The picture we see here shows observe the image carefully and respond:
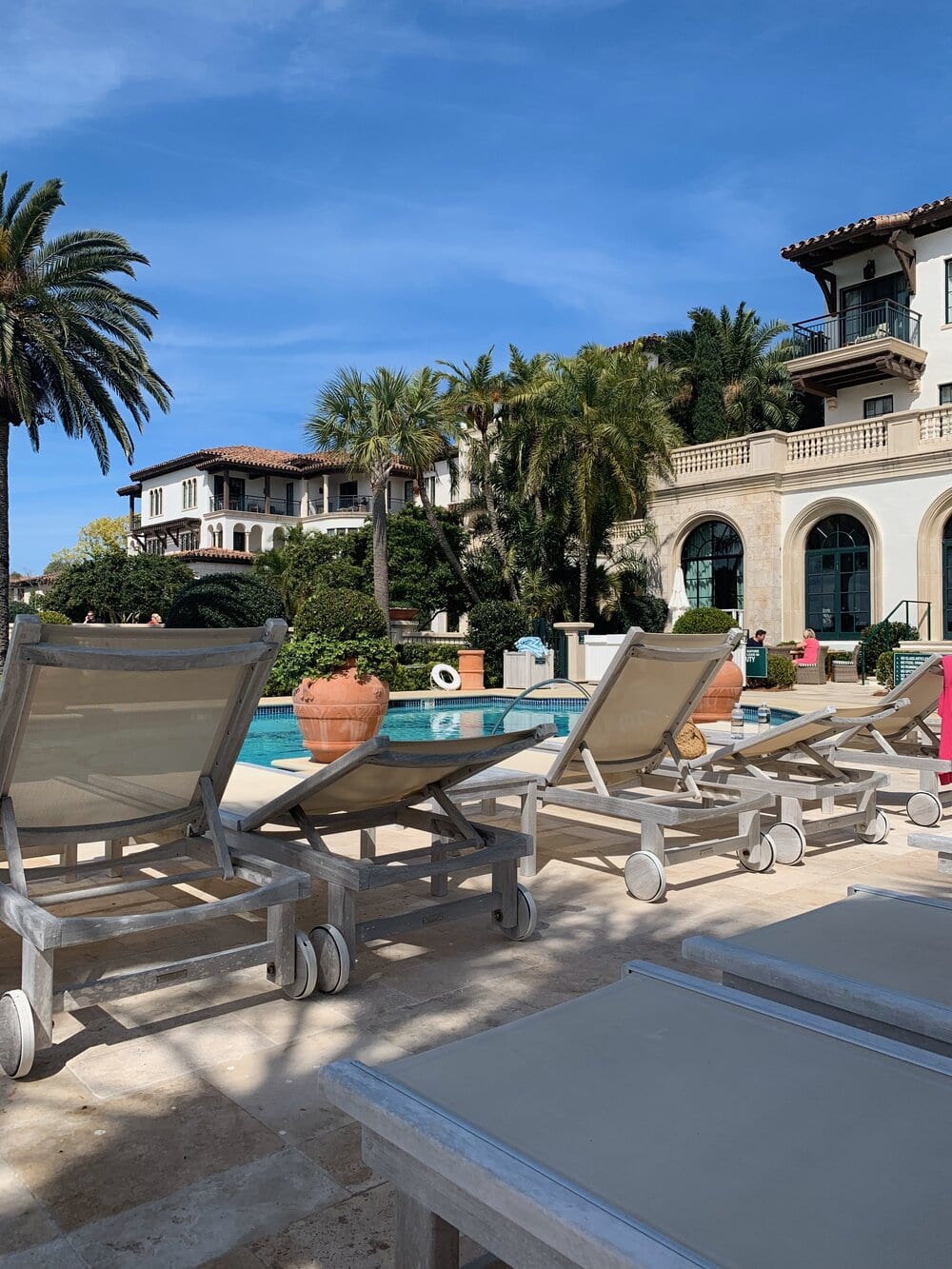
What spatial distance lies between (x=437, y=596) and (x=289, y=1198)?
3155 centimetres

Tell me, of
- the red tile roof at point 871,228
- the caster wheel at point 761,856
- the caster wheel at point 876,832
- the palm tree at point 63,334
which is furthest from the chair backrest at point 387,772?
the red tile roof at point 871,228

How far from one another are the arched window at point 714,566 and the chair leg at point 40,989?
25938 mm

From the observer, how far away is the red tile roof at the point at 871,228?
2648 centimetres

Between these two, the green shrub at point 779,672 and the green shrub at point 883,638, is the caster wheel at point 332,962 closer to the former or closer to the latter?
the green shrub at point 779,672

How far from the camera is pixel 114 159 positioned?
61.5ft

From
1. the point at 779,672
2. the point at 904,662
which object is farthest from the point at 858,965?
the point at 779,672

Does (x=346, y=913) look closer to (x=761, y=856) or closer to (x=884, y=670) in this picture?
(x=761, y=856)

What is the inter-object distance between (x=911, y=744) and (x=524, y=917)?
5.14 m

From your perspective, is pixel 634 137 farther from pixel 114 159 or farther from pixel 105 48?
pixel 114 159

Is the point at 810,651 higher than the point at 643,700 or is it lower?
lower

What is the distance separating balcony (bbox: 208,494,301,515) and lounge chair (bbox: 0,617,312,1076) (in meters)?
50.0

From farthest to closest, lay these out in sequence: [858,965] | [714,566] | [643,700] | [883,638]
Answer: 1. [714,566]
2. [883,638]
3. [643,700]
4. [858,965]

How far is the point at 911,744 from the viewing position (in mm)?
7766

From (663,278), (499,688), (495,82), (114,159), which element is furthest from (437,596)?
(495,82)
